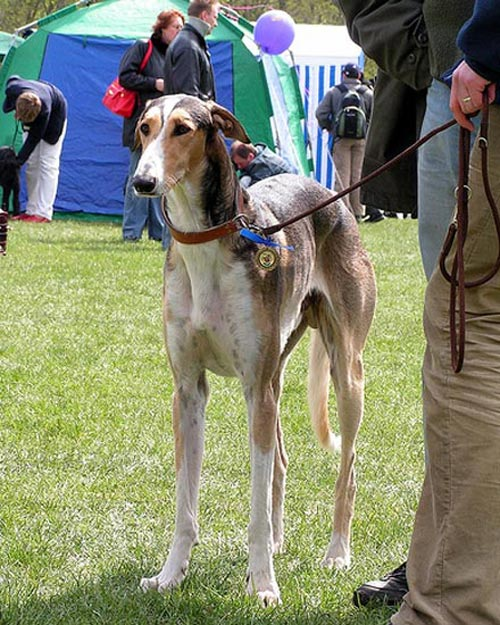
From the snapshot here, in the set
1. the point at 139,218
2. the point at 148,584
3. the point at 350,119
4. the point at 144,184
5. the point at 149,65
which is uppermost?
the point at 144,184

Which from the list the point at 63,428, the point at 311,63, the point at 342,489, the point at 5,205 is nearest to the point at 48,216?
the point at 5,205

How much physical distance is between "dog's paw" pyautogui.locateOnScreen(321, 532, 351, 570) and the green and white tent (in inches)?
485

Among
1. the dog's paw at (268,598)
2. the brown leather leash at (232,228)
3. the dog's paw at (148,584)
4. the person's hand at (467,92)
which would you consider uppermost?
the person's hand at (467,92)

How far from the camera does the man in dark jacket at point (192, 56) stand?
33.6 feet

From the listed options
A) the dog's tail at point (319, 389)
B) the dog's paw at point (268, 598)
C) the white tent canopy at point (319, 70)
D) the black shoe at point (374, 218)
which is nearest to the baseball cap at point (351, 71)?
the white tent canopy at point (319, 70)

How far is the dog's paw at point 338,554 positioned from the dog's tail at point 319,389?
696 mm

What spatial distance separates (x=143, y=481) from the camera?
4676 millimetres

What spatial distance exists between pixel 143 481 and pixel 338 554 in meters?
1.08

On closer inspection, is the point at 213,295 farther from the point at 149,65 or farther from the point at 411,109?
the point at 149,65

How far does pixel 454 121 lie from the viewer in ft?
9.57

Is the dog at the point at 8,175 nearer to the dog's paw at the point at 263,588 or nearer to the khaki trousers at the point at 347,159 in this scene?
the khaki trousers at the point at 347,159

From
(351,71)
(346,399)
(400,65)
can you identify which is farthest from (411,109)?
(351,71)

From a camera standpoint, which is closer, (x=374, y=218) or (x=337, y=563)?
(x=337, y=563)

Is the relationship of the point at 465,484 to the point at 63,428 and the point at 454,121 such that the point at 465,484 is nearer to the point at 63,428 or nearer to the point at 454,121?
the point at 454,121
